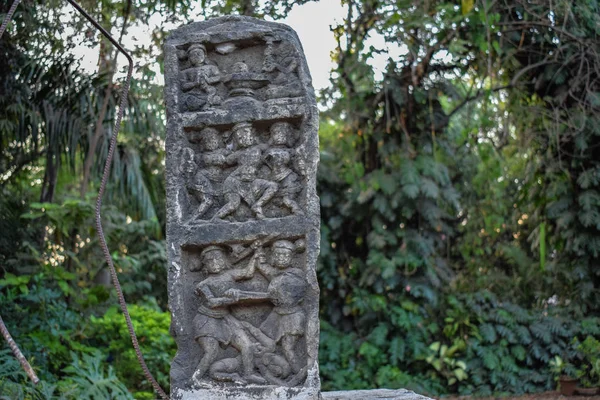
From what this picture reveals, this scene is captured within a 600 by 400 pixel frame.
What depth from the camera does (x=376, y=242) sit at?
8523mm

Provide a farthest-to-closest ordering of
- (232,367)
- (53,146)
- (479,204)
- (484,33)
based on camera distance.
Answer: (479,204), (53,146), (484,33), (232,367)

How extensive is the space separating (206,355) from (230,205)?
86 cm

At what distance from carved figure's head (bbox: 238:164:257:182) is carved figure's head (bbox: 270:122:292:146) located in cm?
20

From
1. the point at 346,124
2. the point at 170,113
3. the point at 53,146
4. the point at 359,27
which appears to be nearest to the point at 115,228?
the point at 53,146

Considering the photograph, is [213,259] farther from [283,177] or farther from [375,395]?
[375,395]

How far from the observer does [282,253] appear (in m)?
4.43

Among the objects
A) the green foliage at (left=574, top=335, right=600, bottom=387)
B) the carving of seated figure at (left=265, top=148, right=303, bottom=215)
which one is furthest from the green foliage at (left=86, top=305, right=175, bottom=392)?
the green foliage at (left=574, top=335, right=600, bottom=387)

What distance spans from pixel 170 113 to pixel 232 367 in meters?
1.52

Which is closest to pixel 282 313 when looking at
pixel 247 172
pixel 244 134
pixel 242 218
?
pixel 242 218

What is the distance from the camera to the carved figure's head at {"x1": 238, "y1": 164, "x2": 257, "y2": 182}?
179 inches

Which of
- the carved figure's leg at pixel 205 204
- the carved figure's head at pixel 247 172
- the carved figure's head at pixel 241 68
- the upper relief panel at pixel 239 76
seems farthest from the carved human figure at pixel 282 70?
the carved figure's leg at pixel 205 204

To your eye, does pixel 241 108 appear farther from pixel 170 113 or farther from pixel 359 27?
pixel 359 27

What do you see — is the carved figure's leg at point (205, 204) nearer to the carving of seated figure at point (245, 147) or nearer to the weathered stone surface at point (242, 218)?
the weathered stone surface at point (242, 218)

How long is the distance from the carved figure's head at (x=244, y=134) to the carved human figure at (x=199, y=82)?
0.71 ft
